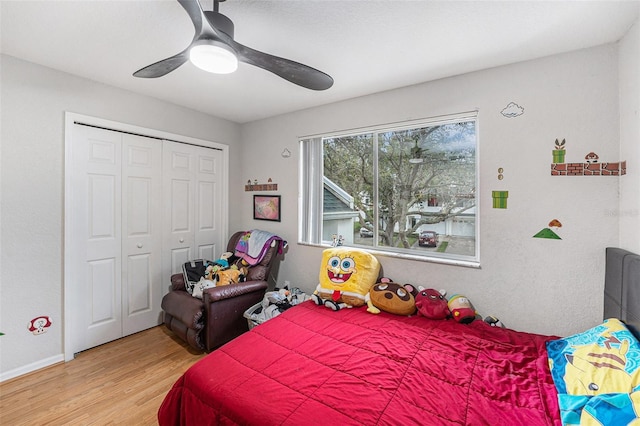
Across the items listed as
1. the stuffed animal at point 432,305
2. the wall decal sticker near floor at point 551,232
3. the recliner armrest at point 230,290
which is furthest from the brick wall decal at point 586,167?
the recliner armrest at point 230,290

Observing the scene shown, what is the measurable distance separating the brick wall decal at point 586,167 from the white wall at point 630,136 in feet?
0.23

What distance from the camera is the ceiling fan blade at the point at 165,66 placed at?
5.07ft

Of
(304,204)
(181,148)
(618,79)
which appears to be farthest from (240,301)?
(618,79)

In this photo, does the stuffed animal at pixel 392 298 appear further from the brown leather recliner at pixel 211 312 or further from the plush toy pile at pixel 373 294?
the brown leather recliner at pixel 211 312

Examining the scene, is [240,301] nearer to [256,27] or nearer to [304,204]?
[304,204]

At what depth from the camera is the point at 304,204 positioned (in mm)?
3340

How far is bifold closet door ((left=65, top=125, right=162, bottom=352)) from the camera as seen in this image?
2.54m

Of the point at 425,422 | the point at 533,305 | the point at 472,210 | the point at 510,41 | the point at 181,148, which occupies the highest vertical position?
the point at 510,41

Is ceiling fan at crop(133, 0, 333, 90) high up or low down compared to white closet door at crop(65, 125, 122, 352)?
up

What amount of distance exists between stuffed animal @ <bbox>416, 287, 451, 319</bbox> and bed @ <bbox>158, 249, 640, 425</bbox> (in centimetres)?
17

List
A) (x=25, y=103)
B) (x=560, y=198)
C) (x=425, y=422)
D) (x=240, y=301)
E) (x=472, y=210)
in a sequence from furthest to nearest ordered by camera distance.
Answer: (x=240, y=301) < (x=472, y=210) < (x=25, y=103) < (x=560, y=198) < (x=425, y=422)

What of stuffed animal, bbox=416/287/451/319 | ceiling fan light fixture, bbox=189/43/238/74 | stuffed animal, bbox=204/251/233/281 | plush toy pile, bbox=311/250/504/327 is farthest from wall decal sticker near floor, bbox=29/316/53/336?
stuffed animal, bbox=416/287/451/319

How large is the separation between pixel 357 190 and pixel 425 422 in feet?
7.21

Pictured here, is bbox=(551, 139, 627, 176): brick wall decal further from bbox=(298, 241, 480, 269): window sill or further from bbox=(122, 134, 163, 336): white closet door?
bbox=(122, 134, 163, 336): white closet door
